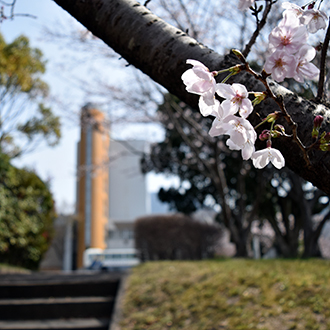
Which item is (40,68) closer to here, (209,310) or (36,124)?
(36,124)

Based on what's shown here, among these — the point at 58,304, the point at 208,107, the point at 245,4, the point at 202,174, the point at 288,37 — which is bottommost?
the point at 58,304

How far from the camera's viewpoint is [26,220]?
28.9ft

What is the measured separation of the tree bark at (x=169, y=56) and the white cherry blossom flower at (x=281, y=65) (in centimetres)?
30

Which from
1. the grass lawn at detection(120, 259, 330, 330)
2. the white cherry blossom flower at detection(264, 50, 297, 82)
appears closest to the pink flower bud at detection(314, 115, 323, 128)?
the white cherry blossom flower at detection(264, 50, 297, 82)

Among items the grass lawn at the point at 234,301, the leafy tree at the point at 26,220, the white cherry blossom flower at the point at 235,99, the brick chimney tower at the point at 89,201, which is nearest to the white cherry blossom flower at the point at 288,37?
the white cherry blossom flower at the point at 235,99

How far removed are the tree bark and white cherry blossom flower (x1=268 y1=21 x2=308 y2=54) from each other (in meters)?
0.31

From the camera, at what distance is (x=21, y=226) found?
27.9 ft

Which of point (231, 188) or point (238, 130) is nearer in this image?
point (238, 130)

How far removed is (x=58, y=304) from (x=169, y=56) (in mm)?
3787

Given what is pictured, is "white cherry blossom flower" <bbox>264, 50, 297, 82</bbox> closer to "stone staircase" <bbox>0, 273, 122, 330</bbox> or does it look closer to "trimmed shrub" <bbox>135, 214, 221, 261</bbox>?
"stone staircase" <bbox>0, 273, 122, 330</bbox>

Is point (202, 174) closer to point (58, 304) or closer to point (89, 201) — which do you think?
point (58, 304)

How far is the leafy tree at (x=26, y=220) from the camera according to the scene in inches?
327

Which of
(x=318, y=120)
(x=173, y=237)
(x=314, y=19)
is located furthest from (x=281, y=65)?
(x=173, y=237)

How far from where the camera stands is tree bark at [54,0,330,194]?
1.09 metres
